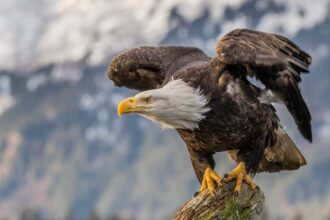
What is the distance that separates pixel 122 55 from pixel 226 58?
3.65 m

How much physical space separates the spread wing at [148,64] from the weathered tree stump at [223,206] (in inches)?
125

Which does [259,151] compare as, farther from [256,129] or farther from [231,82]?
[231,82]

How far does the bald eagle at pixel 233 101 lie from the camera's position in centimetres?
1092

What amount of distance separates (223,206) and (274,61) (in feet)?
7.17

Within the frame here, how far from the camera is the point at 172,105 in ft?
36.0

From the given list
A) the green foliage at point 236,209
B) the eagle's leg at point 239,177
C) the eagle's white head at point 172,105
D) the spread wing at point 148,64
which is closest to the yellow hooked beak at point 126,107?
the eagle's white head at point 172,105

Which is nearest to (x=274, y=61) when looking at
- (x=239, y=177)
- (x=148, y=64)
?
(x=239, y=177)

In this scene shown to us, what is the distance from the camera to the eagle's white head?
10.9 meters

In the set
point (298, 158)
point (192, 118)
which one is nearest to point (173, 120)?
point (192, 118)

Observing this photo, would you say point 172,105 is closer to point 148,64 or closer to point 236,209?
point 236,209

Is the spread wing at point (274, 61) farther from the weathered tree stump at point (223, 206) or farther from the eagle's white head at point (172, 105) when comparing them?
the weathered tree stump at point (223, 206)

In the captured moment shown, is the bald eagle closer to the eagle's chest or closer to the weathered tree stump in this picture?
the eagle's chest

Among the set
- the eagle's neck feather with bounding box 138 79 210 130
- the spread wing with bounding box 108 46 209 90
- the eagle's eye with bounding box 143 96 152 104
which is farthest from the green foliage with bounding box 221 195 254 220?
the spread wing with bounding box 108 46 209 90

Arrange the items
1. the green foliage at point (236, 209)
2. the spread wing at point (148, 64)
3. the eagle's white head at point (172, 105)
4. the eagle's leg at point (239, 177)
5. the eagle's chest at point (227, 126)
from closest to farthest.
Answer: the green foliage at point (236, 209) → the eagle's leg at point (239, 177) → the eagle's white head at point (172, 105) → the eagle's chest at point (227, 126) → the spread wing at point (148, 64)
